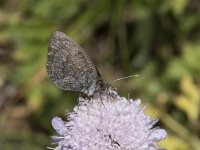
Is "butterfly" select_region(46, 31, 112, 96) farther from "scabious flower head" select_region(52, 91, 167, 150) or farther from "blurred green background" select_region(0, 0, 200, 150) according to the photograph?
"blurred green background" select_region(0, 0, 200, 150)

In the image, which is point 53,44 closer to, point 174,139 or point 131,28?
point 174,139

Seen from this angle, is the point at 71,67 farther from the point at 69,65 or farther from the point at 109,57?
the point at 109,57

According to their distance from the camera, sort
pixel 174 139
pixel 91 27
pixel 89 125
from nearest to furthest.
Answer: pixel 89 125
pixel 174 139
pixel 91 27

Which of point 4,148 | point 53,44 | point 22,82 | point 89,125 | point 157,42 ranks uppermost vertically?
point 157,42

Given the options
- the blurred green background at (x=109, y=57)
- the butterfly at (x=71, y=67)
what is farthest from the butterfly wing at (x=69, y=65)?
the blurred green background at (x=109, y=57)

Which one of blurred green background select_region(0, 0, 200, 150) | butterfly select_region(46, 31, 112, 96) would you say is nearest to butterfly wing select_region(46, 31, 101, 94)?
butterfly select_region(46, 31, 112, 96)

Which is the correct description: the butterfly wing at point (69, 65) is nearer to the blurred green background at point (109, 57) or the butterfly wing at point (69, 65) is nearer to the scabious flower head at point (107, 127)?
the scabious flower head at point (107, 127)

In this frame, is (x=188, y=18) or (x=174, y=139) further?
(x=188, y=18)

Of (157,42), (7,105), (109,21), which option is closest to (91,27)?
(109,21)
